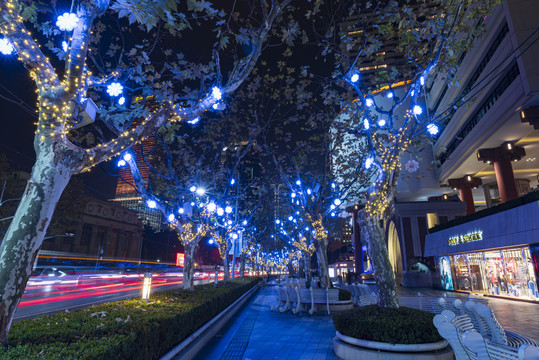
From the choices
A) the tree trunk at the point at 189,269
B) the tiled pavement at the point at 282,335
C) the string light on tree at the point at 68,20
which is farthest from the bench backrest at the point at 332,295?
the string light on tree at the point at 68,20

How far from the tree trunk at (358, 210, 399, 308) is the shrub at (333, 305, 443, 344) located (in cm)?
61

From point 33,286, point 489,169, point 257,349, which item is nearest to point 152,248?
point 33,286

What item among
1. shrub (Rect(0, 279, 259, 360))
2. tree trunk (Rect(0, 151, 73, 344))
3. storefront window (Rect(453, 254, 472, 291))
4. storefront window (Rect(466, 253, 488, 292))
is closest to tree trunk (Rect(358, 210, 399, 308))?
shrub (Rect(0, 279, 259, 360))

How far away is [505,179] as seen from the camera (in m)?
24.2

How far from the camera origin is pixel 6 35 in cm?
460

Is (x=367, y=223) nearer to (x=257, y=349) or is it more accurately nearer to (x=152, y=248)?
(x=257, y=349)

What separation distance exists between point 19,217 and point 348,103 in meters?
9.02

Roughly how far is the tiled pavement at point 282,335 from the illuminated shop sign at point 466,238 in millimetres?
7925

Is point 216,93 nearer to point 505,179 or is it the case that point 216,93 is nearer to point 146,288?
point 146,288

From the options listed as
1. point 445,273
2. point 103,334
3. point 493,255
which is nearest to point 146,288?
point 103,334

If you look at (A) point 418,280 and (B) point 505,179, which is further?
(A) point 418,280

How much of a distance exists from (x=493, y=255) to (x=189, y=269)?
65.7 feet

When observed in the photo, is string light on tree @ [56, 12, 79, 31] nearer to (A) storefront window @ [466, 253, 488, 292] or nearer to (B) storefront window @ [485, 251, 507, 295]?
(B) storefront window @ [485, 251, 507, 295]

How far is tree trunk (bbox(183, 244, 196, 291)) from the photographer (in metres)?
12.2
